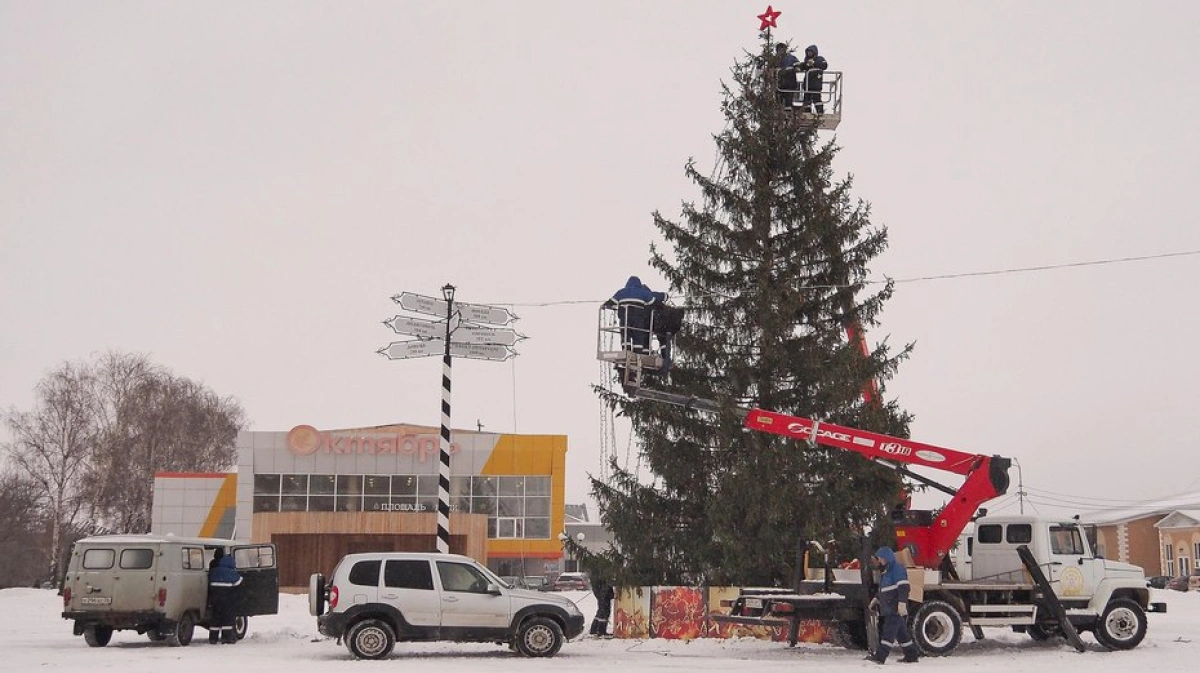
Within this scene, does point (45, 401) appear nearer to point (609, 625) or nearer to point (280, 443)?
point (280, 443)

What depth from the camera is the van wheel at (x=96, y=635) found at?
21406mm

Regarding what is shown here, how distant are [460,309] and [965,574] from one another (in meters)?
11.5

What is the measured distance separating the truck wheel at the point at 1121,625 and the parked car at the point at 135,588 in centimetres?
1670

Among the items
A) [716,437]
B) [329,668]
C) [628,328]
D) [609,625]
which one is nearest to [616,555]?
[609,625]

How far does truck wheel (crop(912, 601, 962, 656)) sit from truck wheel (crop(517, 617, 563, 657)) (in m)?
5.97

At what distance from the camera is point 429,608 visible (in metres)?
19.0

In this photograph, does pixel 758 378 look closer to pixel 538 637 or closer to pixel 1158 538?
pixel 538 637

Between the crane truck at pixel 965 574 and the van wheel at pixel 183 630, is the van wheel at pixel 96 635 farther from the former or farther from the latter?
the crane truck at pixel 965 574

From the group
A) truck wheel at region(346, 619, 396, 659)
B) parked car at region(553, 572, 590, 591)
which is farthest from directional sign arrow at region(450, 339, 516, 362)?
parked car at region(553, 572, 590, 591)

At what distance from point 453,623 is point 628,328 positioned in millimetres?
6509

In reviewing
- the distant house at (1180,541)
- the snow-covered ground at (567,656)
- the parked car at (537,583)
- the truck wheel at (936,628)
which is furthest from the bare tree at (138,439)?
the distant house at (1180,541)

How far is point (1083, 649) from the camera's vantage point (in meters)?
20.0

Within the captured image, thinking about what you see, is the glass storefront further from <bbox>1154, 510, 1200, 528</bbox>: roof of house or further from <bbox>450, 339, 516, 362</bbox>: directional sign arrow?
<bbox>1154, 510, 1200, 528</bbox>: roof of house

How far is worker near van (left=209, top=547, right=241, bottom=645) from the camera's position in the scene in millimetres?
22406
